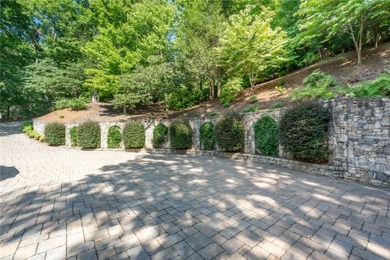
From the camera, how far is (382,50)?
10453mm

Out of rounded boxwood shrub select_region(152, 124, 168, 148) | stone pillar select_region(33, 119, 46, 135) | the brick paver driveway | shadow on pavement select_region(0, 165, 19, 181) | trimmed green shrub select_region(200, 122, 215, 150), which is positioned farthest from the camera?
stone pillar select_region(33, 119, 46, 135)

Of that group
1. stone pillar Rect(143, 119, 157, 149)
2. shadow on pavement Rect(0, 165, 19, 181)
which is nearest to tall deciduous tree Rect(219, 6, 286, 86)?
stone pillar Rect(143, 119, 157, 149)

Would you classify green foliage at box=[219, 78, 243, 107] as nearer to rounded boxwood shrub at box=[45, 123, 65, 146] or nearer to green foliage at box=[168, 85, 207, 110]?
green foliage at box=[168, 85, 207, 110]

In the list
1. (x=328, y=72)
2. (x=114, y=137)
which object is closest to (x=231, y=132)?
(x=114, y=137)

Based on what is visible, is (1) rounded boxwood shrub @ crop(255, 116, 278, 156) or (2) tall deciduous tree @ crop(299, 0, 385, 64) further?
(2) tall deciduous tree @ crop(299, 0, 385, 64)

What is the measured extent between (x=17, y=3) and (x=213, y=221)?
25435 mm

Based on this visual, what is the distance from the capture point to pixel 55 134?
39.0 feet

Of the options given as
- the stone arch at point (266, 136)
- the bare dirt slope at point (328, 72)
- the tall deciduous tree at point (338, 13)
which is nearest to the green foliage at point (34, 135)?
the bare dirt slope at point (328, 72)

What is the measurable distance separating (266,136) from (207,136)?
9.07 feet

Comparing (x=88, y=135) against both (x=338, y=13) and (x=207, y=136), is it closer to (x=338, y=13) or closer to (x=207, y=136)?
(x=207, y=136)

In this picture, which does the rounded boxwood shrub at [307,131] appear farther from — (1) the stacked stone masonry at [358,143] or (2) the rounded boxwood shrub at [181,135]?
(2) the rounded boxwood shrub at [181,135]

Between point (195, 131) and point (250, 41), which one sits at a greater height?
point (250, 41)

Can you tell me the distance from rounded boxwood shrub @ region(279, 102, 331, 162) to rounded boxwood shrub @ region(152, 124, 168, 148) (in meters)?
6.03

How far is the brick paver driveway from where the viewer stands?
7.60 feet
